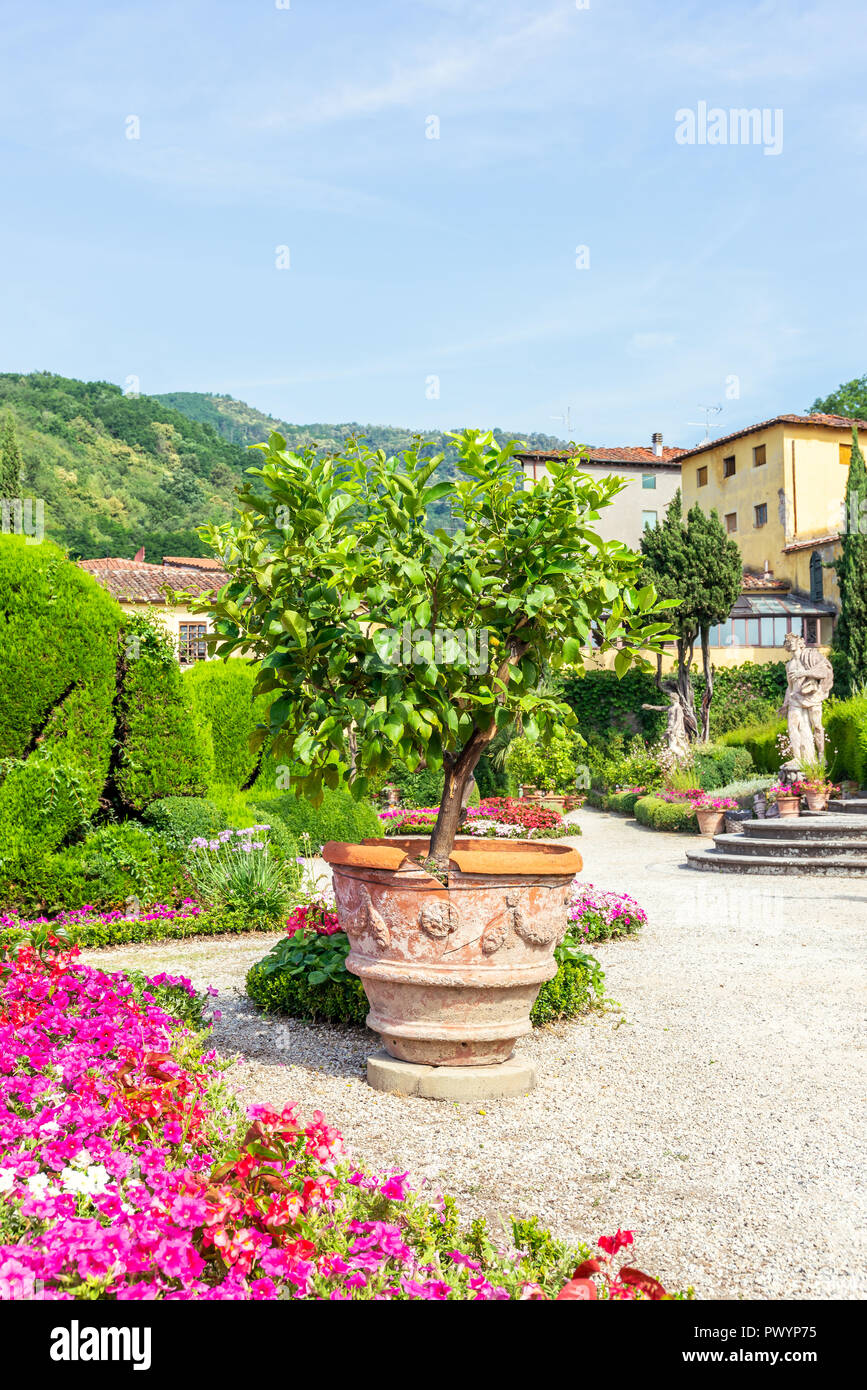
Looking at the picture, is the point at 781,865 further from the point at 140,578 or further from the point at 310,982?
the point at 140,578

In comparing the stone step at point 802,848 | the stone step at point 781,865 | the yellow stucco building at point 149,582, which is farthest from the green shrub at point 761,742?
the yellow stucco building at point 149,582

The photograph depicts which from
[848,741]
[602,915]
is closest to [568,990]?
[602,915]

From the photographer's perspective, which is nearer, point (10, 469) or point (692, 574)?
point (692, 574)

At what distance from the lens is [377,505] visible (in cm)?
391

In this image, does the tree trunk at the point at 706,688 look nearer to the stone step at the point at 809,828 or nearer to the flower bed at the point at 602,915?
the stone step at the point at 809,828

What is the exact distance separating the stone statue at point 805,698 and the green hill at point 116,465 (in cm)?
2942

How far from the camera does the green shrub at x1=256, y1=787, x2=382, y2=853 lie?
36.2 feet

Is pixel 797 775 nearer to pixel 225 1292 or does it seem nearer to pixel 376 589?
pixel 376 589

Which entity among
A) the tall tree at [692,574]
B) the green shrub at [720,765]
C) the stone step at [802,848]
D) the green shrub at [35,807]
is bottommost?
the stone step at [802,848]

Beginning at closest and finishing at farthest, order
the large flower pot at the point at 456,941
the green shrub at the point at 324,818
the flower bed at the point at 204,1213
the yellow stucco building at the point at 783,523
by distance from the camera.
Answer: the flower bed at the point at 204,1213 < the large flower pot at the point at 456,941 < the green shrub at the point at 324,818 < the yellow stucco building at the point at 783,523

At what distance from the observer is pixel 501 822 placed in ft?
52.4

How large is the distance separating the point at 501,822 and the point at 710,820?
3511 mm

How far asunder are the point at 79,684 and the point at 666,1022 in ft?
17.3

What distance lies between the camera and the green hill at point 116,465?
4369cm
